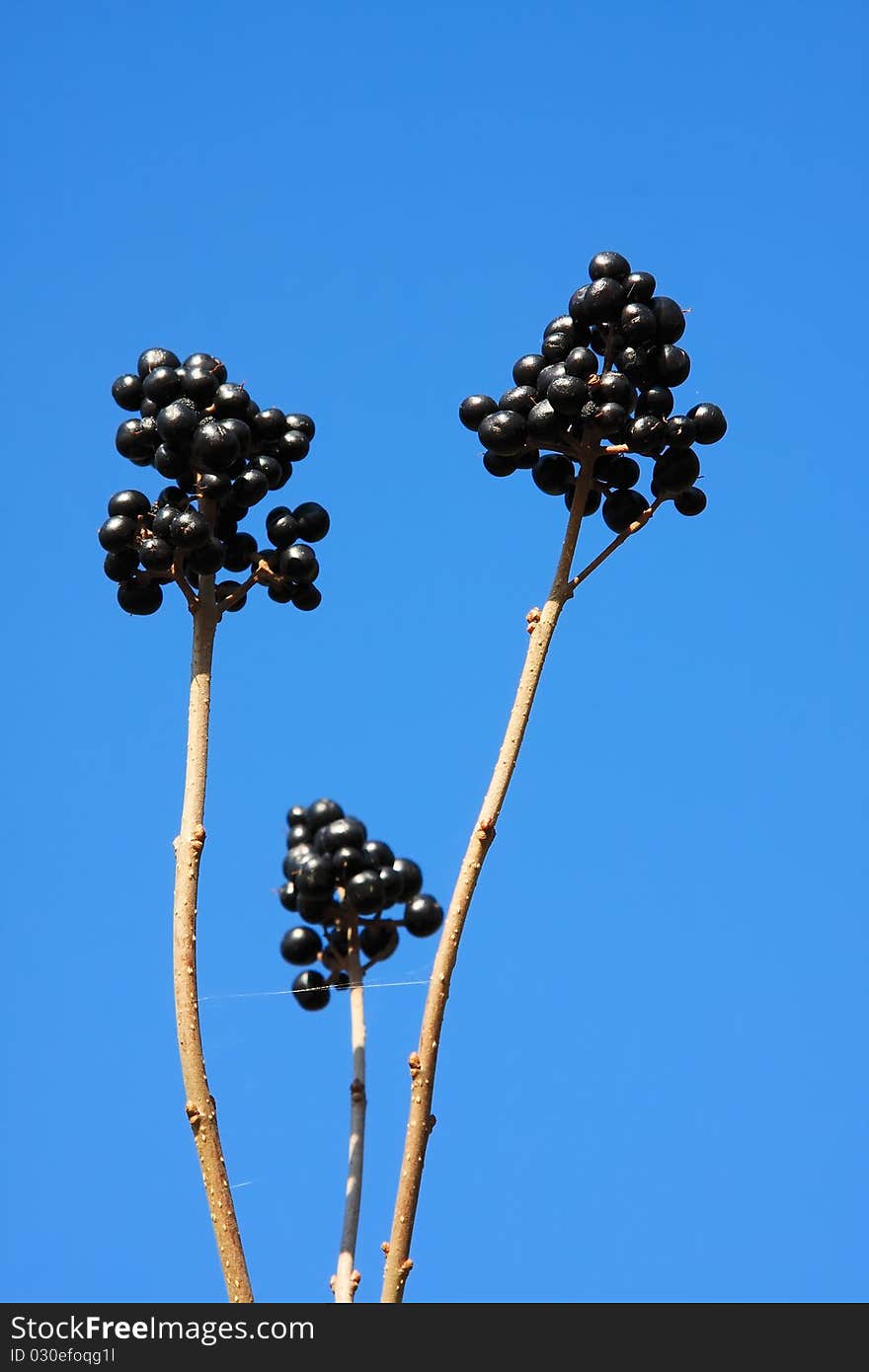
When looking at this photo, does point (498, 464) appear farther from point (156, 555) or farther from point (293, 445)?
point (156, 555)

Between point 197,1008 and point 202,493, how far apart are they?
6.19 feet

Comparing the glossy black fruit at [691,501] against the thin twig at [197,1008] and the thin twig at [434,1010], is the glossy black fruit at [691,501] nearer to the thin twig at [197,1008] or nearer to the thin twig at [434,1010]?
the thin twig at [434,1010]

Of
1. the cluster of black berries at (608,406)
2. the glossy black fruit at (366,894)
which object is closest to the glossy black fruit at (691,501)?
the cluster of black berries at (608,406)

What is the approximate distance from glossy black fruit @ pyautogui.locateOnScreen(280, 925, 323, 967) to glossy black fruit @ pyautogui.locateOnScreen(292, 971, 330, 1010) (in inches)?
2.4

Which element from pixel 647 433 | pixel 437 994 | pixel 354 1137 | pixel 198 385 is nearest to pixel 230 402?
pixel 198 385

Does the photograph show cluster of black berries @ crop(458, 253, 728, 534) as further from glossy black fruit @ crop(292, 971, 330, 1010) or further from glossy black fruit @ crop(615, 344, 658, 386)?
glossy black fruit @ crop(292, 971, 330, 1010)

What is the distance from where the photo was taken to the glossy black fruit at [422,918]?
26.2 feet

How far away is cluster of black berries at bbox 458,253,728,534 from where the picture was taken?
634cm

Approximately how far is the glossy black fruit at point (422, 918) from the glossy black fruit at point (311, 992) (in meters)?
0.44

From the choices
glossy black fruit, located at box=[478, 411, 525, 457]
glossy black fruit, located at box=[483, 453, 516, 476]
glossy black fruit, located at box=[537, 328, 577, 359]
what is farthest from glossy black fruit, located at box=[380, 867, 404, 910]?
glossy black fruit, located at box=[537, 328, 577, 359]

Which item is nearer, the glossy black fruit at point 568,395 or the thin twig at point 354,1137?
the glossy black fruit at point 568,395
